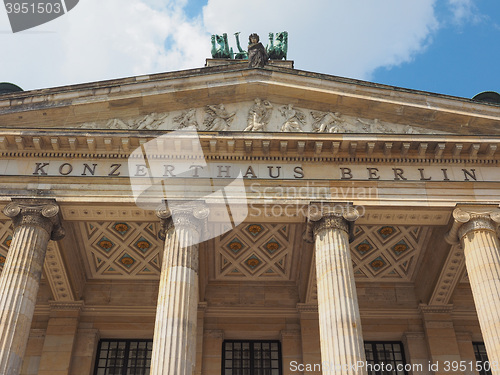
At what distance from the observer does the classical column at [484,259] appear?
14.9 metres

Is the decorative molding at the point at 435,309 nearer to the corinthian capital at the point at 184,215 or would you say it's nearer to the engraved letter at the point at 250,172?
the engraved letter at the point at 250,172

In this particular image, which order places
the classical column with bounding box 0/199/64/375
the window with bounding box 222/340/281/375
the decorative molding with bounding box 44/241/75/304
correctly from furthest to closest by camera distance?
the window with bounding box 222/340/281/375
the decorative molding with bounding box 44/241/75/304
the classical column with bounding box 0/199/64/375

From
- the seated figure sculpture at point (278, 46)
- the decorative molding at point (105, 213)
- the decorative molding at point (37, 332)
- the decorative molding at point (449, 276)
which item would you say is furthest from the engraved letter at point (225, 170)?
the seated figure sculpture at point (278, 46)

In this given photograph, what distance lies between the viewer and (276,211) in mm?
17234

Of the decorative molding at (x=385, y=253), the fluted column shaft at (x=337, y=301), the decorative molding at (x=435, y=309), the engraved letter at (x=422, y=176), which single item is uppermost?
the engraved letter at (x=422, y=176)

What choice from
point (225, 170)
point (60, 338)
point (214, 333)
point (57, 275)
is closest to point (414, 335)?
point (214, 333)

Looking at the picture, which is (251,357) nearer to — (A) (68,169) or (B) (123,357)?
(B) (123,357)

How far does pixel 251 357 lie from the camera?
67.1ft

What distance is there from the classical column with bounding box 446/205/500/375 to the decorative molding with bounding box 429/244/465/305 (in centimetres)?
152

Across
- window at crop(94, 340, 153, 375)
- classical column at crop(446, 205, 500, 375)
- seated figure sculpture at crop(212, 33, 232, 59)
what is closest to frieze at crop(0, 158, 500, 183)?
classical column at crop(446, 205, 500, 375)

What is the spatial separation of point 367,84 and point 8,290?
1238 centimetres

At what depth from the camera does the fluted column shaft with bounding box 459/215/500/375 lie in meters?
14.8

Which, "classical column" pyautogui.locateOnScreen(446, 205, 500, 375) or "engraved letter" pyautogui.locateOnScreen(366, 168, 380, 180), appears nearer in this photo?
"classical column" pyautogui.locateOnScreen(446, 205, 500, 375)

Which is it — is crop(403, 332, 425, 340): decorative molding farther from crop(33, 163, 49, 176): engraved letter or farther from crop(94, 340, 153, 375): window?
crop(33, 163, 49, 176): engraved letter
